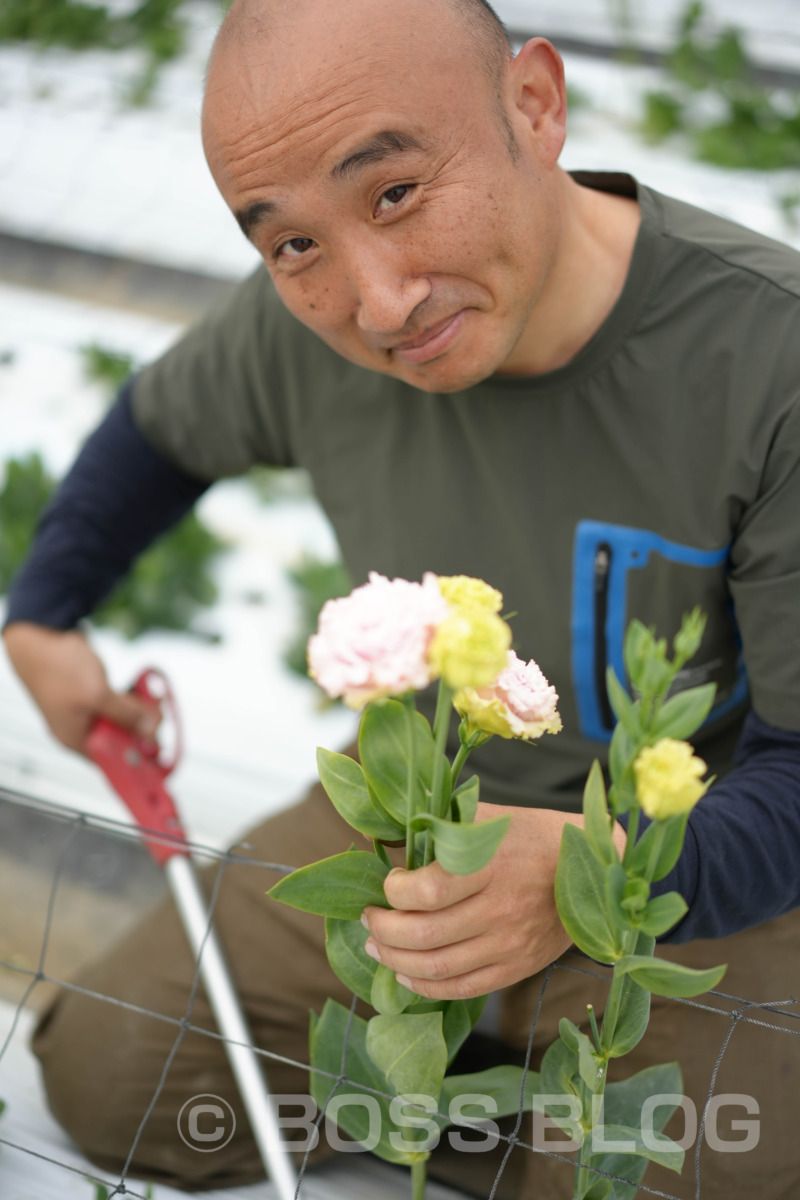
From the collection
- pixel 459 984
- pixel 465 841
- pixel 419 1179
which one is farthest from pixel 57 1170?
pixel 465 841

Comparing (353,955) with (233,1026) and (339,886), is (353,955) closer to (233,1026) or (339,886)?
(339,886)

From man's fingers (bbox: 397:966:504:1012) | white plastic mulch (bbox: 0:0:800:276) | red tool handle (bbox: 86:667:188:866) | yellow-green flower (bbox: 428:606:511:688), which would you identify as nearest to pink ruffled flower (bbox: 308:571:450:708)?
yellow-green flower (bbox: 428:606:511:688)

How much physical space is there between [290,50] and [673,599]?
47 cm

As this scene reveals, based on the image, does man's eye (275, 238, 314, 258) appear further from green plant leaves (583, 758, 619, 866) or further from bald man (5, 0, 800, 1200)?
green plant leaves (583, 758, 619, 866)

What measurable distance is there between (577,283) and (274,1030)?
688 mm

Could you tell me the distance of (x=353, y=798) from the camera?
22.0 inches

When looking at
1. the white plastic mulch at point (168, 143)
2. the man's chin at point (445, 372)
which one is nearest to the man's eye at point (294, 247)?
the man's chin at point (445, 372)

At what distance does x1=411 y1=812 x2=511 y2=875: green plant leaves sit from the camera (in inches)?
18.4

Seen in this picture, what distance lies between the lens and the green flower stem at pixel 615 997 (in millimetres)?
520

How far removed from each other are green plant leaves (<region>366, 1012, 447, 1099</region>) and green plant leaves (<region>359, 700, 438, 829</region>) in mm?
Result: 129

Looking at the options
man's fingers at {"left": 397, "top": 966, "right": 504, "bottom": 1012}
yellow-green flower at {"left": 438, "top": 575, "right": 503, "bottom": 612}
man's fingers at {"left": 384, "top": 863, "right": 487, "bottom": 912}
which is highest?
yellow-green flower at {"left": 438, "top": 575, "right": 503, "bottom": 612}

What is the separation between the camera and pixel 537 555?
874 millimetres

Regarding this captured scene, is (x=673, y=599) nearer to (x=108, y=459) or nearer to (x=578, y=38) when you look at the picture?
(x=108, y=459)

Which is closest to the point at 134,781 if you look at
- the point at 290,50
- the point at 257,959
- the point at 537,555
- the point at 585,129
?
the point at 257,959
